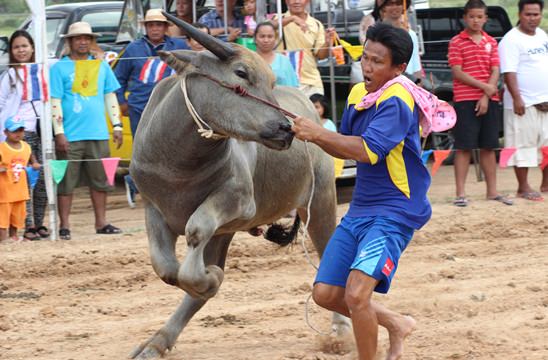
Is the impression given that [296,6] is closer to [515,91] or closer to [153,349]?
[515,91]

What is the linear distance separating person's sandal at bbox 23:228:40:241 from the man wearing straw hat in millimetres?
1516

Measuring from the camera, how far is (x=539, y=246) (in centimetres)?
991

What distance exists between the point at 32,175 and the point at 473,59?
16.2 feet

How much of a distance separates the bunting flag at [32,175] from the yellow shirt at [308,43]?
9.90 feet

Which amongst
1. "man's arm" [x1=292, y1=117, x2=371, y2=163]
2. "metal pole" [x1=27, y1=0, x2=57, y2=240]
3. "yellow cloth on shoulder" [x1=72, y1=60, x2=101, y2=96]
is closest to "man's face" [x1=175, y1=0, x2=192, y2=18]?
"yellow cloth on shoulder" [x1=72, y1=60, x2=101, y2=96]

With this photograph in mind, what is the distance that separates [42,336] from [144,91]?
4.26 meters

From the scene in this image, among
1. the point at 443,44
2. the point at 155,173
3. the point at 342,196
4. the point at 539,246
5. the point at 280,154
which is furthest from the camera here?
the point at 443,44

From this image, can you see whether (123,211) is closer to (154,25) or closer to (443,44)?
(154,25)

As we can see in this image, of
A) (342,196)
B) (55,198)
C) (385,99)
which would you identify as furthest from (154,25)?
(385,99)

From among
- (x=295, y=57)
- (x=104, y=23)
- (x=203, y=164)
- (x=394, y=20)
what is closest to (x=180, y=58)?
(x=203, y=164)

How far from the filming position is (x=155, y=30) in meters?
10.8

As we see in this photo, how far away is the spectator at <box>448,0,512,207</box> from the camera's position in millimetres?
11547

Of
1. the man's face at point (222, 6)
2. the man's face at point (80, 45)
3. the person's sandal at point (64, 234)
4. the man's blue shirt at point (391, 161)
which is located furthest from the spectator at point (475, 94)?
the man's blue shirt at point (391, 161)

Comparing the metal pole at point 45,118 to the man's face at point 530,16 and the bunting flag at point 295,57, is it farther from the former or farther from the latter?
the man's face at point 530,16
